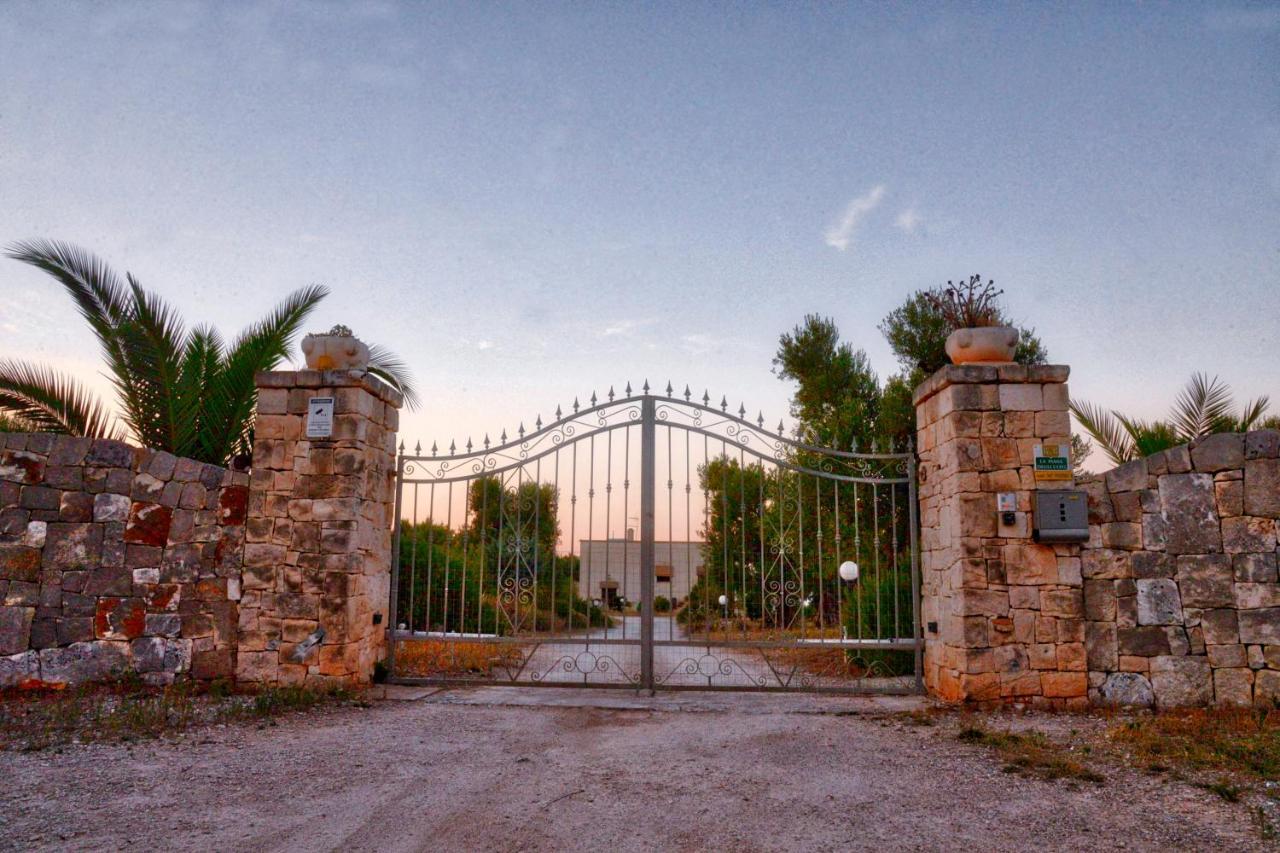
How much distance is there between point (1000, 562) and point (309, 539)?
529 cm

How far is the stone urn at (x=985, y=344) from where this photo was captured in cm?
636

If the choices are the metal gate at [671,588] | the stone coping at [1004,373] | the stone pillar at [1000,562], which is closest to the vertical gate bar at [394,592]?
the metal gate at [671,588]

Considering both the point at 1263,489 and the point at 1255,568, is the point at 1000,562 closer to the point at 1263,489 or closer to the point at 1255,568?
the point at 1255,568

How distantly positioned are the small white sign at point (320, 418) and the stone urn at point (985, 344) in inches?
196

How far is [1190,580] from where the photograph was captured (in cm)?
584

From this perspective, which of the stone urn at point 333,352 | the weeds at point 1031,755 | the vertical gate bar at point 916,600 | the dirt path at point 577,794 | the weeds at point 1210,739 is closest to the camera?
the dirt path at point 577,794

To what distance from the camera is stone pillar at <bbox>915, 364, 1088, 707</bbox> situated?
5.85m

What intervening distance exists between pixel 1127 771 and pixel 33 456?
8001 mm

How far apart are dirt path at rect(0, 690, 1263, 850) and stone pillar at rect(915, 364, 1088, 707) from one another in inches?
35.6

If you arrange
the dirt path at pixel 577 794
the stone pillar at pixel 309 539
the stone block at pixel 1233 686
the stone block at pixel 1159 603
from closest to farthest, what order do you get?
the dirt path at pixel 577 794 < the stone block at pixel 1233 686 < the stone block at pixel 1159 603 < the stone pillar at pixel 309 539

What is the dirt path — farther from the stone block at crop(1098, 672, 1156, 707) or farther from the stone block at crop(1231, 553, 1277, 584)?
the stone block at crop(1231, 553, 1277, 584)

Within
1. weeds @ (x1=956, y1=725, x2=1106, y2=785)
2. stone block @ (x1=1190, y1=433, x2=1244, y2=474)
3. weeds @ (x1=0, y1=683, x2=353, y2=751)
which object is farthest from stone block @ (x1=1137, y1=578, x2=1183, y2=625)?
weeds @ (x1=0, y1=683, x2=353, y2=751)

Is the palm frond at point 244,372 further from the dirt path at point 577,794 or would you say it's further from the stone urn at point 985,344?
the stone urn at point 985,344

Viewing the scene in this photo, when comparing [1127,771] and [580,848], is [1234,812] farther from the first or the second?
[580,848]
